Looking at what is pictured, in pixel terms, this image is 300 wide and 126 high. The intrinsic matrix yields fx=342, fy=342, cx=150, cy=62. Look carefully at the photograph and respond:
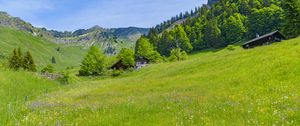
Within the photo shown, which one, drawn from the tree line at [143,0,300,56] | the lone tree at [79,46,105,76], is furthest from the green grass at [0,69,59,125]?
the tree line at [143,0,300,56]

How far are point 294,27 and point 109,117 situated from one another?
9547 centimetres

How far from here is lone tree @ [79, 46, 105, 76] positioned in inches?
4966

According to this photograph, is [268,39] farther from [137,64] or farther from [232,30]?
[232,30]

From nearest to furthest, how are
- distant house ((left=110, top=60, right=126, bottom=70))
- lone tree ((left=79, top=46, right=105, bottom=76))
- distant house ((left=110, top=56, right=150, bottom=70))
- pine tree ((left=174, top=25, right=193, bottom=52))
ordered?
lone tree ((left=79, top=46, right=105, bottom=76)) < distant house ((left=110, top=56, right=150, bottom=70)) < distant house ((left=110, top=60, right=126, bottom=70)) < pine tree ((left=174, top=25, right=193, bottom=52))

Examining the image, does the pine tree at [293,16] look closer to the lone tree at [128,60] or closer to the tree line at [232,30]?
the tree line at [232,30]

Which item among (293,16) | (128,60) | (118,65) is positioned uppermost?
(293,16)

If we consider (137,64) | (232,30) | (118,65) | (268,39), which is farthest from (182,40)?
(268,39)

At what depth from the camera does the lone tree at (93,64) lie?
12612 centimetres

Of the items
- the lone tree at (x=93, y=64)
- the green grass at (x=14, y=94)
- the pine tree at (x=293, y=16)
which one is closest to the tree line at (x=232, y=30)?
the pine tree at (x=293, y=16)

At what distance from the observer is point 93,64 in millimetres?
125875

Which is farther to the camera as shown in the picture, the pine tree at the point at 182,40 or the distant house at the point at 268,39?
the pine tree at the point at 182,40

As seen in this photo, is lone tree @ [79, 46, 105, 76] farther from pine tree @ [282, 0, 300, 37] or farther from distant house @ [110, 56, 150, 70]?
pine tree @ [282, 0, 300, 37]

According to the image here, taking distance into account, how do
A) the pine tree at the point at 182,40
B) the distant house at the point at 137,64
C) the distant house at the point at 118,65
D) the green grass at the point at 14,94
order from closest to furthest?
the green grass at the point at 14,94 → the distant house at the point at 137,64 → the distant house at the point at 118,65 → the pine tree at the point at 182,40

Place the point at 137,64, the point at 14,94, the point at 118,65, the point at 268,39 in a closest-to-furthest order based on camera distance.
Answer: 1. the point at 14,94
2. the point at 268,39
3. the point at 118,65
4. the point at 137,64
